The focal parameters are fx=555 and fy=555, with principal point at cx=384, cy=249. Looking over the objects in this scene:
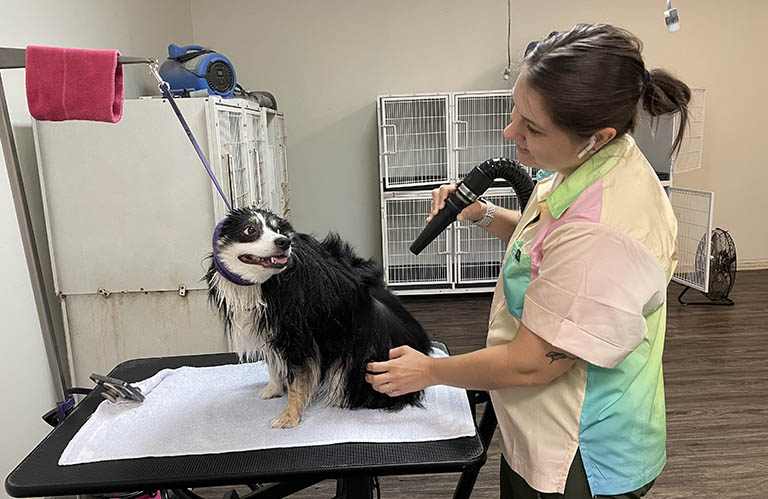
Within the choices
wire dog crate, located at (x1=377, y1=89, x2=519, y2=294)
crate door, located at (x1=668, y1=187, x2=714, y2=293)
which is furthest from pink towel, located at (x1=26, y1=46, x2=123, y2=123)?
crate door, located at (x1=668, y1=187, x2=714, y2=293)

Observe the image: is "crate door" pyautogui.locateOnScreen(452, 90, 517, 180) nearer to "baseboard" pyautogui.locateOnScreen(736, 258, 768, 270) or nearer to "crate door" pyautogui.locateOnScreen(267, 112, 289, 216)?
"crate door" pyautogui.locateOnScreen(267, 112, 289, 216)

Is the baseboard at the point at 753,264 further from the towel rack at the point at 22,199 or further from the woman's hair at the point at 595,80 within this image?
the towel rack at the point at 22,199

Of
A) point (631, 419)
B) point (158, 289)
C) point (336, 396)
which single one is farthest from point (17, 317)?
point (631, 419)

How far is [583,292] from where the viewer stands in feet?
2.56

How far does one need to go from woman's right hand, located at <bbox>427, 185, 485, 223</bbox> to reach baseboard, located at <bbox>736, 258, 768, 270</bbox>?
446cm

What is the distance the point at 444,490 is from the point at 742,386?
1.66 meters

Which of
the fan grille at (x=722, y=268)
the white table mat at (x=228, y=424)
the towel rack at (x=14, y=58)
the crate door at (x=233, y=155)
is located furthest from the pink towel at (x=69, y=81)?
the fan grille at (x=722, y=268)

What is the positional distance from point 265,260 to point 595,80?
0.66m

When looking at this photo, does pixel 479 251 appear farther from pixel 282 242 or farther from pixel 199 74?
pixel 282 242

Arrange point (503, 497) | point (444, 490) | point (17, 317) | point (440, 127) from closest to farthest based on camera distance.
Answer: point (503, 497)
point (17, 317)
point (444, 490)
point (440, 127)

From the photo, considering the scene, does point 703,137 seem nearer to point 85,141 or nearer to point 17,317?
point 85,141

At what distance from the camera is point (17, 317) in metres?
1.87

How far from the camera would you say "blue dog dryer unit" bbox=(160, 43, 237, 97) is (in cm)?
260

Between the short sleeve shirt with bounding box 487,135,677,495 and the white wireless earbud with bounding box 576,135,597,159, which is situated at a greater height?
the white wireless earbud with bounding box 576,135,597,159
